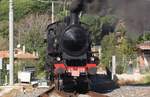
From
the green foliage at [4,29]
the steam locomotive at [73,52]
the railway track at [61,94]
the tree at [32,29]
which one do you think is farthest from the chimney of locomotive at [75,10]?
the green foliage at [4,29]

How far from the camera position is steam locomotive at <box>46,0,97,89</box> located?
16922 millimetres

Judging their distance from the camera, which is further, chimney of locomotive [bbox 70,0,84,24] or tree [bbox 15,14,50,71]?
tree [bbox 15,14,50,71]

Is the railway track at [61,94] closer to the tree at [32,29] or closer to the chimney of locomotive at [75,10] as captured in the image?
the chimney of locomotive at [75,10]

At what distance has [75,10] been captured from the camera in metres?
14.7

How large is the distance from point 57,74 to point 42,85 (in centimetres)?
423

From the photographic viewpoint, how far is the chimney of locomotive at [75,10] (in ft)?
43.1

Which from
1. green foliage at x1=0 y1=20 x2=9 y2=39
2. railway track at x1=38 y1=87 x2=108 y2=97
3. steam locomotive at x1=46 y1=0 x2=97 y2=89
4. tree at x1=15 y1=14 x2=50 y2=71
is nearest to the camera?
railway track at x1=38 y1=87 x2=108 y2=97

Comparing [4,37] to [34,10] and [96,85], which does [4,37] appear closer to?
[34,10]

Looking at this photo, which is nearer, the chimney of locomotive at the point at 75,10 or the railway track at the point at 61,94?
the chimney of locomotive at the point at 75,10

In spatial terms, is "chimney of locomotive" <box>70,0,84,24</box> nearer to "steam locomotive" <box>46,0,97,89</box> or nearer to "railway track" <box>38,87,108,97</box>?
"steam locomotive" <box>46,0,97,89</box>

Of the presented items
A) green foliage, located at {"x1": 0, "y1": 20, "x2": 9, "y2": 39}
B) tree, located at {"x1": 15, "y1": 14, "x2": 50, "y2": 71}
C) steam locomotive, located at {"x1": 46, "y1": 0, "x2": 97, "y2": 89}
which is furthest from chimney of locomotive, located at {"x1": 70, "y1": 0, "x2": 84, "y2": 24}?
green foliage, located at {"x1": 0, "y1": 20, "x2": 9, "y2": 39}

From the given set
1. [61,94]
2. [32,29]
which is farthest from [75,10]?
[32,29]

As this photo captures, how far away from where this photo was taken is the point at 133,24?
10.9 meters

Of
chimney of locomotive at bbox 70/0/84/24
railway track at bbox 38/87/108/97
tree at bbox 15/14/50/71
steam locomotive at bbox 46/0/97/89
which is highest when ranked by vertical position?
tree at bbox 15/14/50/71
